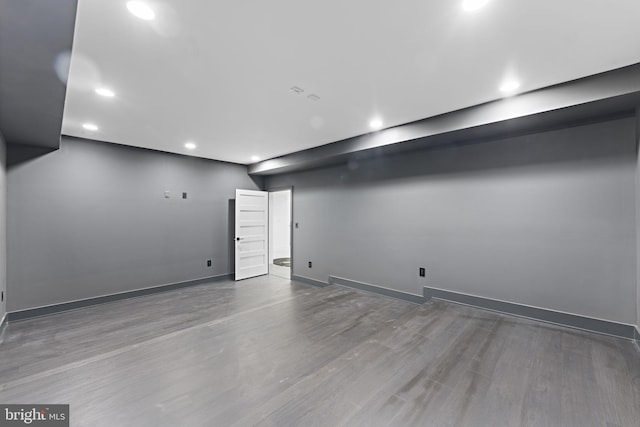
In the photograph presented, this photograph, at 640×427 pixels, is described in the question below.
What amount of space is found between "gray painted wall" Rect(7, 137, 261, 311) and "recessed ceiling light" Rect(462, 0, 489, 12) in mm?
5037

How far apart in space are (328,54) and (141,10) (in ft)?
4.01

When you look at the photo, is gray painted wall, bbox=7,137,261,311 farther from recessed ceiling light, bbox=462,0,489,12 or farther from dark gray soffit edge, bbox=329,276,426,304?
recessed ceiling light, bbox=462,0,489,12

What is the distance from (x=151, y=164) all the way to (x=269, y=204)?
257 centimetres

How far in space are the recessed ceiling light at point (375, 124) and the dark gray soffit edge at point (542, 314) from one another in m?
2.46

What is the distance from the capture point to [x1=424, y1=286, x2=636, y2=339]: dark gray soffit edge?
102 inches

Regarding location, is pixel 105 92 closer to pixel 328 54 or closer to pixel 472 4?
pixel 328 54

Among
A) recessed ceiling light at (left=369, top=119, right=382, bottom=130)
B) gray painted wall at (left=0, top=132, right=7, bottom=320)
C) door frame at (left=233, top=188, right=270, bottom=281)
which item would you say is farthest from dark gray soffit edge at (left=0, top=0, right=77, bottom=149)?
door frame at (left=233, top=188, right=270, bottom=281)

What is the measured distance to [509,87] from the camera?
2488 millimetres

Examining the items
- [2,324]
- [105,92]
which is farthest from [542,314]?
[2,324]

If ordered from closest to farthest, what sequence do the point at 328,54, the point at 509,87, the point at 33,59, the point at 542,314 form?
the point at 33,59 → the point at 328,54 → the point at 509,87 → the point at 542,314

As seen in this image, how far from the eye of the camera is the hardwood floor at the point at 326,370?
1.67 meters

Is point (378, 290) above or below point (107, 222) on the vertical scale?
below

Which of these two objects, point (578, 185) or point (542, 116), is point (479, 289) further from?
point (542, 116)

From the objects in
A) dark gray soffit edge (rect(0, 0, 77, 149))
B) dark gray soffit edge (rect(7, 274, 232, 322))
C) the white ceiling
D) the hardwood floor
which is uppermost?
the white ceiling
